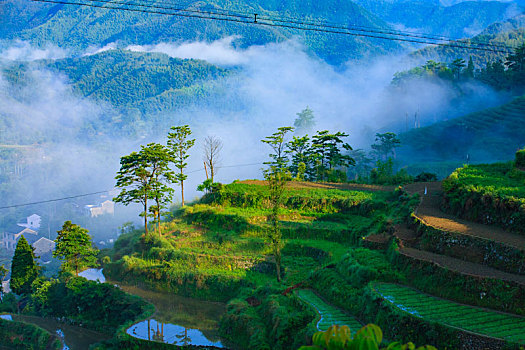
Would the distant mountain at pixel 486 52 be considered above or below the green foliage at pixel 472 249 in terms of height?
above

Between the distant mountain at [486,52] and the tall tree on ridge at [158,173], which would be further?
the distant mountain at [486,52]

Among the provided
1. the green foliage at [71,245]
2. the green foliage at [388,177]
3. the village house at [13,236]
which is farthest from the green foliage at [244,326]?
the village house at [13,236]

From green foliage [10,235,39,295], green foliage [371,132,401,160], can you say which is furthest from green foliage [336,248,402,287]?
green foliage [371,132,401,160]

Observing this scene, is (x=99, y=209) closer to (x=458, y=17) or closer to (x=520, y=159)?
(x=520, y=159)

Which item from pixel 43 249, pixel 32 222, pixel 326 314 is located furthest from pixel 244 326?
pixel 32 222

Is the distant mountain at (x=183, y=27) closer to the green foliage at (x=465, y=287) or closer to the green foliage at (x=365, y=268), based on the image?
the green foliage at (x=365, y=268)

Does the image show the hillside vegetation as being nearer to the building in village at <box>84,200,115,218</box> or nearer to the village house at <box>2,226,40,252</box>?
the village house at <box>2,226,40,252</box>

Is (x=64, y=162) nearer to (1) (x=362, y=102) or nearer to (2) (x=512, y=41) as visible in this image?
(1) (x=362, y=102)
